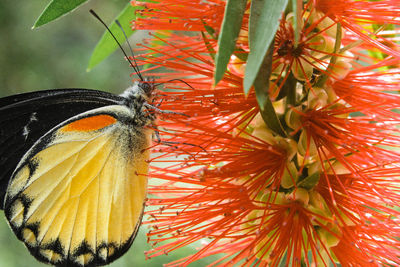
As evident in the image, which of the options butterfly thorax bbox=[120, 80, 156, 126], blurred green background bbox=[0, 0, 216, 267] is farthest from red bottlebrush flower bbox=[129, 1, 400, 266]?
blurred green background bbox=[0, 0, 216, 267]

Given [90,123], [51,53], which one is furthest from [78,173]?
[51,53]

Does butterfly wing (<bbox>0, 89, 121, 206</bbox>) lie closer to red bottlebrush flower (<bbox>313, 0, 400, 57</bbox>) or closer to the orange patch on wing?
the orange patch on wing

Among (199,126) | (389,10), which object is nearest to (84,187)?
(199,126)

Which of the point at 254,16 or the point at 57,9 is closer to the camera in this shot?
the point at 254,16

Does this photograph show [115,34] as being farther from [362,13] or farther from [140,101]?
[362,13]

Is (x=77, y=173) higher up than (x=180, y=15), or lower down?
lower down

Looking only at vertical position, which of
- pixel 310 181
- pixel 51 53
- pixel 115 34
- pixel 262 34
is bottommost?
pixel 310 181

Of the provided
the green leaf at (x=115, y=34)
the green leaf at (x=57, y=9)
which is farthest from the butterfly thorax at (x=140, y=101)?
the green leaf at (x=57, y=9)
